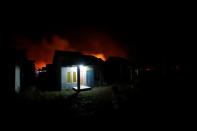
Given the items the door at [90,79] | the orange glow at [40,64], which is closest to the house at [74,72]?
the door at [90,79]

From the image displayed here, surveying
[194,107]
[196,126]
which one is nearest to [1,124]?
[196,126]

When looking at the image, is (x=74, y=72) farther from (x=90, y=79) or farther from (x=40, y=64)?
(x=40, y=64)

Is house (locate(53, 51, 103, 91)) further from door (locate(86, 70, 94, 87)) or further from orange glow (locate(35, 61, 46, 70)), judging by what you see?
orange glow (locate(35, 61, 46, 70))

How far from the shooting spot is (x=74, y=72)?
808 inches

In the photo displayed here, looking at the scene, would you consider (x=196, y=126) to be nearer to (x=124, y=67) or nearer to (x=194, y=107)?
(x=194, y=107)

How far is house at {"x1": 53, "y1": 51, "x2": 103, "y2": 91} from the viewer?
19.3 m

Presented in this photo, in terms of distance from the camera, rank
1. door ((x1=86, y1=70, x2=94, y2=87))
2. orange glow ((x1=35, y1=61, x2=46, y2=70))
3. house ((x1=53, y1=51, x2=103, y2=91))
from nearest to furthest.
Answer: house ((x1=53, y1=51, x2=103, y2=91)), door ((x1=86, y1=70, x2=94, y2=87)), orange glow ((x1=35, y1=61, x2=46, y2=70))

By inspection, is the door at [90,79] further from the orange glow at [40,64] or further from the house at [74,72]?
the orange glow at [40,64]

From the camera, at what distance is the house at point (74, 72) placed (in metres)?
19.3

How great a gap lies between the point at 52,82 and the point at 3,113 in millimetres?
10490

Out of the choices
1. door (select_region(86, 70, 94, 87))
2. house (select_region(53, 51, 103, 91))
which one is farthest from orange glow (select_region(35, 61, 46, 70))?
door (select_region(86, 70, 94, 87))

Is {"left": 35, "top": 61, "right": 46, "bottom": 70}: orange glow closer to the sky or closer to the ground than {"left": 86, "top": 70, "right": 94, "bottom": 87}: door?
closer to the sky

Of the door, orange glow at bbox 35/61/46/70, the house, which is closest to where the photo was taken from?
the house

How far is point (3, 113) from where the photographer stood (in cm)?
1002
